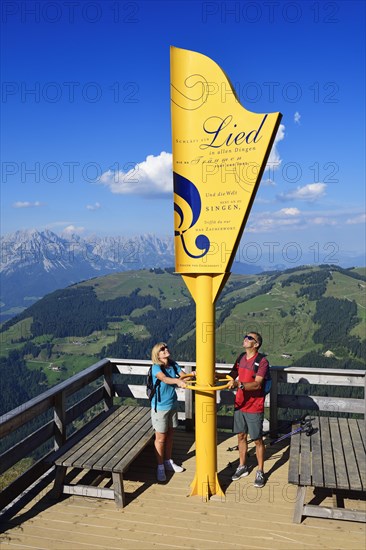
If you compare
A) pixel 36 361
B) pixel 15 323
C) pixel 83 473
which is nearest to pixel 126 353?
pixel 36 361

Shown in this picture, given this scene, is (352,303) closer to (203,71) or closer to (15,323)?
(15,323)

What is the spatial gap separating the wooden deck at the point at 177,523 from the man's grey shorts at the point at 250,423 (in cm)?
59

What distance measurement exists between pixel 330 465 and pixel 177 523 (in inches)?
67.0

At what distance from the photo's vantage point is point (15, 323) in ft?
629

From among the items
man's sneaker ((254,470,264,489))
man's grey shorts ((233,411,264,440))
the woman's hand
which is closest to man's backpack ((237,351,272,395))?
man's grey shorts ((233,411,264,440))

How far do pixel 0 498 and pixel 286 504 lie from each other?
3.07 metres

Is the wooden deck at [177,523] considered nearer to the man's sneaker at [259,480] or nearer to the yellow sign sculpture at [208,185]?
the man's sneaker at [259,480]

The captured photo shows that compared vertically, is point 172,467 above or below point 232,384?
below

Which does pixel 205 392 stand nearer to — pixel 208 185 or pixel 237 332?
pixel 208 185

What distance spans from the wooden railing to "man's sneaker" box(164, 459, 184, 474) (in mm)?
1187

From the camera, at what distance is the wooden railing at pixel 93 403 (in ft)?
16.1

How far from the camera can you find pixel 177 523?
468 cm

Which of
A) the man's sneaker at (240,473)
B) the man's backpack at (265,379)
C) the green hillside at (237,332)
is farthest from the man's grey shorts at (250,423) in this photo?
the green hillside at (237,332)

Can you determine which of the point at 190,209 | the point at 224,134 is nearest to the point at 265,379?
the point at 190,209
